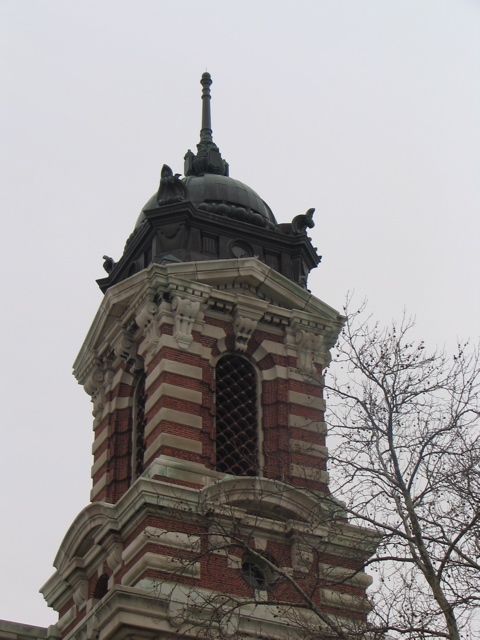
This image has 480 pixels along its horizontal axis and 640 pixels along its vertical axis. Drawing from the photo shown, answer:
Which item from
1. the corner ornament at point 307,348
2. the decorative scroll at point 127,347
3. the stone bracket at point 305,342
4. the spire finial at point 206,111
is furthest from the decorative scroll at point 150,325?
the spire finial at point 206,111

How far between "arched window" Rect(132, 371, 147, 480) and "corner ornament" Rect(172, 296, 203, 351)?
1.83m

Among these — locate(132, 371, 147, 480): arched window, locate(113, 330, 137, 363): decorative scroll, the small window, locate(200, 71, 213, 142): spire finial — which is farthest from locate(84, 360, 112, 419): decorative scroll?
locate(200, 71, 213, 142): spire finial

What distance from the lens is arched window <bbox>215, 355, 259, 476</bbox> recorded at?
27.9 m

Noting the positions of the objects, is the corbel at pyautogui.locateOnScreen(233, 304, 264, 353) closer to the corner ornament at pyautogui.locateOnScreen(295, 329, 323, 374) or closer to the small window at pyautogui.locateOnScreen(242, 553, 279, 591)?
the corner ornament at pyautogui.locateOnScreen(295, 329, 323, 374)

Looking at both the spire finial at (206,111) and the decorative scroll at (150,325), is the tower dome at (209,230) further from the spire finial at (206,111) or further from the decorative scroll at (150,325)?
the spire finial at (206,111)

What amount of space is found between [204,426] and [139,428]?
254 cm

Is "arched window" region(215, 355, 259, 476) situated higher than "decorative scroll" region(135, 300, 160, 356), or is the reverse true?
"decorative scroll" region(135, 300, 160, 356)

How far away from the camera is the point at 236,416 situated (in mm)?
28594

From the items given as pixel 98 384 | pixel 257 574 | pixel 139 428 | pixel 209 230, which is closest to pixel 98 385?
pixel 98 384

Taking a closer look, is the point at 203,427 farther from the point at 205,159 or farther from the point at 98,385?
the point at 205,159

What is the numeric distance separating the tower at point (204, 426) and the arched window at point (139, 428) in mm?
47

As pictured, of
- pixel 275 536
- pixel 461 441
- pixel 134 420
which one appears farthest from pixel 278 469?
pixel 461 441

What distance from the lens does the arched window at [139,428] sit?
94.3 ft

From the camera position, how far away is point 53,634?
2809cm
